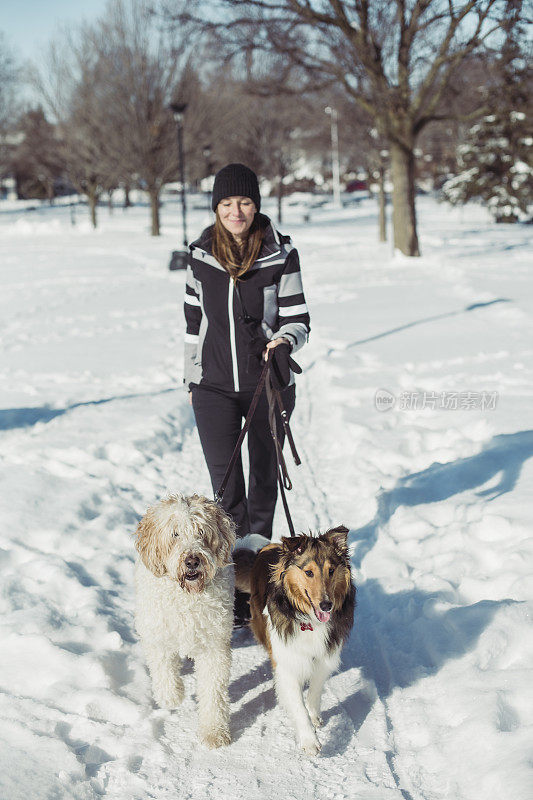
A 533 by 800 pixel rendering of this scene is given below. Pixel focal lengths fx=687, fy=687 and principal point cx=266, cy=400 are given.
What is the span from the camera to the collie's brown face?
2857mm

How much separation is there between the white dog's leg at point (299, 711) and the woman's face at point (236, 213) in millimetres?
2256

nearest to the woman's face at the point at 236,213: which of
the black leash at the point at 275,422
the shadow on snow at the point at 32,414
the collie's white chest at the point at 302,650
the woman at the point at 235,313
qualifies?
A: the woman at the point at 235,313

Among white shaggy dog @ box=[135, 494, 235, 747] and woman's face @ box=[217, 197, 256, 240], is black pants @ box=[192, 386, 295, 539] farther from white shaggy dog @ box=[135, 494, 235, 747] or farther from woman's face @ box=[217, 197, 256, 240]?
woman's face @ box=[217, 197, 256, 240]

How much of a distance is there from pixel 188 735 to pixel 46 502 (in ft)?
9.40

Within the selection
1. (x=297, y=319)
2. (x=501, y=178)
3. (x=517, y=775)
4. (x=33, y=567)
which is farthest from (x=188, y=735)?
(x=501, y=178)

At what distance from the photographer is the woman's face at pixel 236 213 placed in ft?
12.2

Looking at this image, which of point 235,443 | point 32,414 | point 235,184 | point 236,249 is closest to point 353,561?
point 235,443

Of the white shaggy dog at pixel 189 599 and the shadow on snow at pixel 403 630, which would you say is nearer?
the white shaggy dog at pixel 189 599

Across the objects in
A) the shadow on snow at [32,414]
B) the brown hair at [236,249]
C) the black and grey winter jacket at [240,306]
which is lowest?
the shadow on snow at [32,414]

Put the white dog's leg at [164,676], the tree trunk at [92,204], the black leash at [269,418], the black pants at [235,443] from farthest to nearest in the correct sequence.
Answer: the tree trunk at [92,204], the black pants at [235,443], the black leash at [269,418], the white dog's leg at [164,676]

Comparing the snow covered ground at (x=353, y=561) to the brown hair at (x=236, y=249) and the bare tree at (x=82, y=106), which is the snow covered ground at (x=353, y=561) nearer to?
the brown hair at (x=236, y=249)

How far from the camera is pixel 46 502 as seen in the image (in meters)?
5.65

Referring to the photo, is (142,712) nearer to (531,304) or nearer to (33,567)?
(33,567)

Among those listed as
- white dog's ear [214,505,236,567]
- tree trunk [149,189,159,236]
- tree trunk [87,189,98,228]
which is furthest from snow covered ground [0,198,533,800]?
tree trunk [87,189,98,228]
